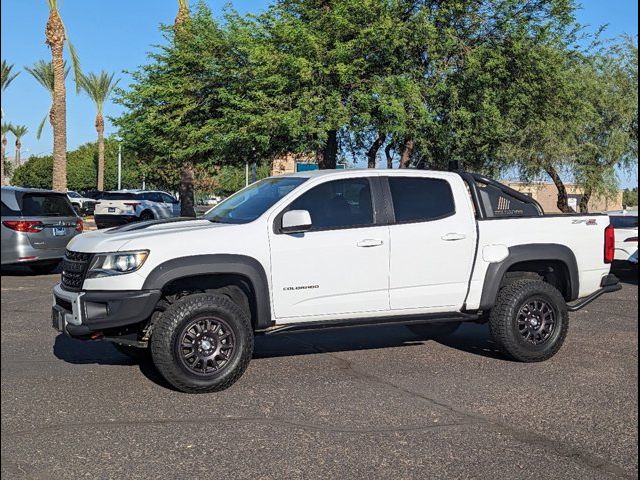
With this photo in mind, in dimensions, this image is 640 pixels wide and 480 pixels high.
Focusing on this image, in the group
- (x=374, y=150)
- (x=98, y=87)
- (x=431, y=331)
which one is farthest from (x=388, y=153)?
(x=98, y=87)

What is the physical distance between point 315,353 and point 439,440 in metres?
2.68

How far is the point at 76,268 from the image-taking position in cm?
529

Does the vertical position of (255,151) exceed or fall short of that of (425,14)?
it falls short

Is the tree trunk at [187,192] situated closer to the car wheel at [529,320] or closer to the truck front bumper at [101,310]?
the car wheel at [529,320]

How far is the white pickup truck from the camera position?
5.30m

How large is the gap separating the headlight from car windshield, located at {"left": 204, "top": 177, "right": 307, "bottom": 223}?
1.01 m

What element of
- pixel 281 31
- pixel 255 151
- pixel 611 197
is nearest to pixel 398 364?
pixel 281 31

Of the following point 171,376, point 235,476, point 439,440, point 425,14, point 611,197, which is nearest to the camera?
point 235,476

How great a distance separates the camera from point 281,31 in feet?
60.9

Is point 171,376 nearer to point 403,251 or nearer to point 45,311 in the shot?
point 403,251

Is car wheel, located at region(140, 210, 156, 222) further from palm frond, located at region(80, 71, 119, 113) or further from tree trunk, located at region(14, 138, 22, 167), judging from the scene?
tree trunk, located at region(14, 138, 22, 167)

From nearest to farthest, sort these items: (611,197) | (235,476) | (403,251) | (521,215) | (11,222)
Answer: (11,222) < (235,476) < (403,251) < (521,215) < (611,197)

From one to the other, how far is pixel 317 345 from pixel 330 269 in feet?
5.68

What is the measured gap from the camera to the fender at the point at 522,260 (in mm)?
6293
